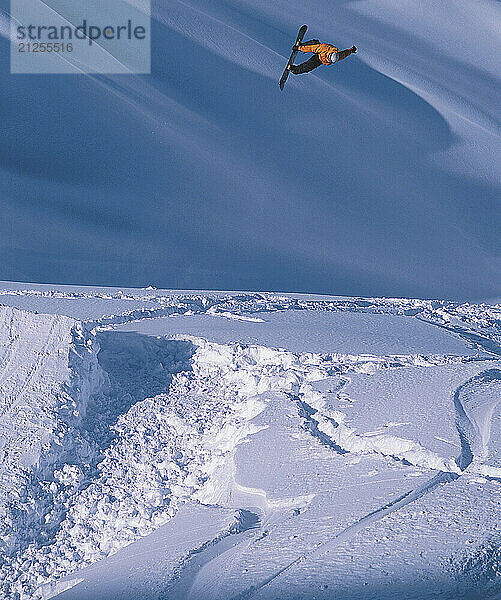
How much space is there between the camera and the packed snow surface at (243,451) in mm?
1262

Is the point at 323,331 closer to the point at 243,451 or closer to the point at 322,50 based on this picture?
the point at 243,451

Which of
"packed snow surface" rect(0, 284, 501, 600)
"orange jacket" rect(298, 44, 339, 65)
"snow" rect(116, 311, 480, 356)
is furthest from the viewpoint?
"orange jacket" rect(298, 44, 339, 65)

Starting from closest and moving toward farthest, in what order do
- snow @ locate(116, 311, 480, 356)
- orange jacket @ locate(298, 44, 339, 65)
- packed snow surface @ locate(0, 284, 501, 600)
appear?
packed snow surface @ locate(0, 284, 501, 600)
snow @ locate(116, 311, 480, 356)
orange jacket @ locate(298, 44, 339, 65)

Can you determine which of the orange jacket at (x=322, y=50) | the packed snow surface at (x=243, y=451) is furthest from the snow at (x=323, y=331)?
the orange jacket at (x=322, y=50)

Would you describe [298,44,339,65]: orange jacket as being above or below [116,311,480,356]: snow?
above

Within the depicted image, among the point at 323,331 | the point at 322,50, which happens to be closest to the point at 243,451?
the point at 323,331

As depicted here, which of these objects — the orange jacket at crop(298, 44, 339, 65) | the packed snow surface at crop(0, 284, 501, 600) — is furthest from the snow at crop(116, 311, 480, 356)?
the orange jacket at crop(298, 44, 339, 65)

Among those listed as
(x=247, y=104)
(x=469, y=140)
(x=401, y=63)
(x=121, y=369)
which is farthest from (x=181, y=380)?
(x=401, y=63)

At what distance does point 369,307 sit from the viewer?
2.83 meters

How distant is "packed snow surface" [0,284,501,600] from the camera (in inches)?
49.7

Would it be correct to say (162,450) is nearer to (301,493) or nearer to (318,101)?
(301,493)

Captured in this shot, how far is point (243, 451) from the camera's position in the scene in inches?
67.3

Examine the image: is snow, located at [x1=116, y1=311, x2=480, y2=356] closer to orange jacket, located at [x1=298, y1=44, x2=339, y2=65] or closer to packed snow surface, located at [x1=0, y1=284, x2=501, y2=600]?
packed snow surface, located at [x1=0, y1=284, x2=501, y2=600]

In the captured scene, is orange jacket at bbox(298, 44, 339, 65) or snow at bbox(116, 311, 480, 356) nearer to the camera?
snow at bbox(116, 311, 480, 356)
